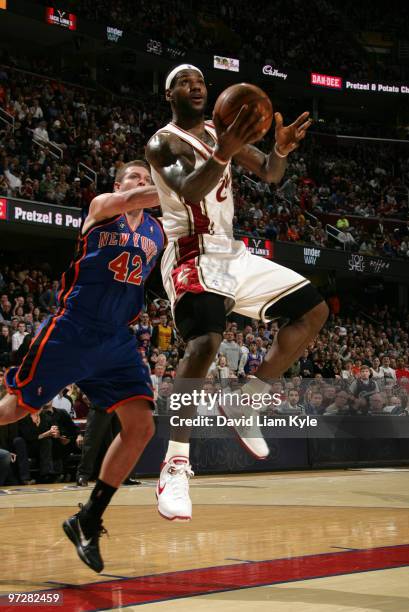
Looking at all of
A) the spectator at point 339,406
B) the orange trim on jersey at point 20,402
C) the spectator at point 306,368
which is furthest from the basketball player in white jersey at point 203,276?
the spectator at point 306,368

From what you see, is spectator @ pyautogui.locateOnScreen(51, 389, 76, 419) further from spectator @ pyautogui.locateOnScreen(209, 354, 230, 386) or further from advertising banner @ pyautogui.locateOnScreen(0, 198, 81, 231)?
advertising banner @ pyautogui.locateOnScreen(0, 198, 81, 231)

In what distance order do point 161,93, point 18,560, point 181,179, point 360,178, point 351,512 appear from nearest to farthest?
point 181,179 → point 18,560 → point 351,512 → point 161,93 → point 360,178

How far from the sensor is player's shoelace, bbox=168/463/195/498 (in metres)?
4.29

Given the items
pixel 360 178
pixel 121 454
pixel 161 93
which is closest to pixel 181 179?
pixel 121 454

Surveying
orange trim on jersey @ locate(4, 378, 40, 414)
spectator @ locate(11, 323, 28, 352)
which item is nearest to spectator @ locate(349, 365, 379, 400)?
spectator @ locate(11, 323, 28, 352)

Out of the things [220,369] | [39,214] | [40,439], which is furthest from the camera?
[39,214]

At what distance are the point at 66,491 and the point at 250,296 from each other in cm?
584

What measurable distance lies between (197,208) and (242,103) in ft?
2.36

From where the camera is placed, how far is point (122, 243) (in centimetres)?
459

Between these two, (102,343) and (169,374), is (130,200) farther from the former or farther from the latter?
(169,374)

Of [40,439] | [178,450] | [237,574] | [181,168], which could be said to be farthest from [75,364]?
[40,439]

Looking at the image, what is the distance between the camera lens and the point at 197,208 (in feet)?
14.7

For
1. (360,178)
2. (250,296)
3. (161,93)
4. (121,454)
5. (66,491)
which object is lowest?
(66,491)

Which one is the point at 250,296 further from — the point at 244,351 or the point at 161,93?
the point at 161,93
